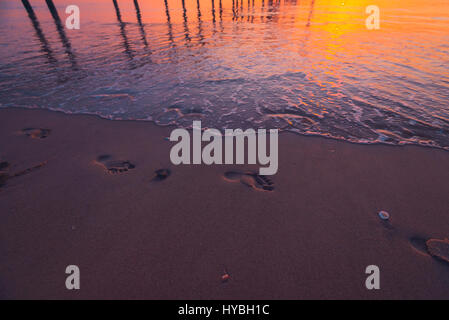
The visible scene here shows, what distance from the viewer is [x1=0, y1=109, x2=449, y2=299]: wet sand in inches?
74.8

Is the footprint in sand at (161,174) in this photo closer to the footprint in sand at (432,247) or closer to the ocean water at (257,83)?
the ocean water at (257,83)

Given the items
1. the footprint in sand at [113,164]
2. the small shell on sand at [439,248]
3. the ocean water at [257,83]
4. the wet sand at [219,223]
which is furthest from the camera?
the ocean water at [257,83]

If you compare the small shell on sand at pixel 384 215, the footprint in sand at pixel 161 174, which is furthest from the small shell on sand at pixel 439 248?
the footprint in sand at pixel 161 174

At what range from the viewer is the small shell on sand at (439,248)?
205 centimetres

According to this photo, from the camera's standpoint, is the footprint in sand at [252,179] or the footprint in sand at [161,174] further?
the footprint in sand at [161,174]

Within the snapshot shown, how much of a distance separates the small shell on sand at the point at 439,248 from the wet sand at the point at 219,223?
0.05 meters

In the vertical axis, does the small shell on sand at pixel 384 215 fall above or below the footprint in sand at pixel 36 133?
below

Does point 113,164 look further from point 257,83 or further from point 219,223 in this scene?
point 257,83

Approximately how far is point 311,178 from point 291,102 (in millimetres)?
2752

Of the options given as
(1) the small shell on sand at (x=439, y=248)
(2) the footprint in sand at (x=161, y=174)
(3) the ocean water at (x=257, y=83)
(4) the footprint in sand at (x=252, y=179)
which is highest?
(3) the ocean water at (x=257, y=83)

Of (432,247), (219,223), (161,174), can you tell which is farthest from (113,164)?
(432,247)

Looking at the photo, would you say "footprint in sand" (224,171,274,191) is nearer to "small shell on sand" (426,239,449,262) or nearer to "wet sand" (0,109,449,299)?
"wet sand" (0,109,449,299)

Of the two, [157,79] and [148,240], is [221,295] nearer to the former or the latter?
[148,240]

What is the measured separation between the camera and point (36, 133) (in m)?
3.98
